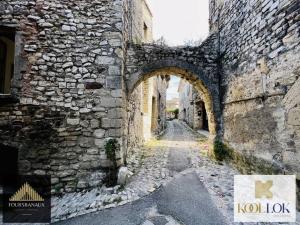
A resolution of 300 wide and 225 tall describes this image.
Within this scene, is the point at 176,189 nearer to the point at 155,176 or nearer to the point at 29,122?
the point at 155,176

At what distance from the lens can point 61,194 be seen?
148 inches

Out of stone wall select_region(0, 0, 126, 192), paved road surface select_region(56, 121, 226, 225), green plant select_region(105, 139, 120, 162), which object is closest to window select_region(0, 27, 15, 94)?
stone wall select_region(0, 0, 126, 192)

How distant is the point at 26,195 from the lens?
376 centimetres

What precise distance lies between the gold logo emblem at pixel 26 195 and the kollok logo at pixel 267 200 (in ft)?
12.2

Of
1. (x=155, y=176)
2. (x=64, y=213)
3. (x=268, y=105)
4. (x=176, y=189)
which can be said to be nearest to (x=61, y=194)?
(x=64, y=213)

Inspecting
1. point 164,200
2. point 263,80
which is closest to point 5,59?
point 164,200

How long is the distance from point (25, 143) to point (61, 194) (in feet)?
4.26

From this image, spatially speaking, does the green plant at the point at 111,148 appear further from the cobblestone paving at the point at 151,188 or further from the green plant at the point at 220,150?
the green plant at the point at 220,150

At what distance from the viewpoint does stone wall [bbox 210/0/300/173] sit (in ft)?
9.25

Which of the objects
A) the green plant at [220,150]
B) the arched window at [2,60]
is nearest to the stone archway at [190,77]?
the green plant at [220,150]

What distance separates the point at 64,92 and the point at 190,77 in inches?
142

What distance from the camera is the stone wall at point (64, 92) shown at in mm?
3822

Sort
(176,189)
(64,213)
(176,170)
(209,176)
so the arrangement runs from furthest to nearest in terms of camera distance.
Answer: (176,170) < (209,176) < (176,189) < (64,213)

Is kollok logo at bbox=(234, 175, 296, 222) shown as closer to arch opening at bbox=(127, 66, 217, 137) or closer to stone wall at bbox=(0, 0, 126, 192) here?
arch opening at bbox=(127, 66, 217, 137)
